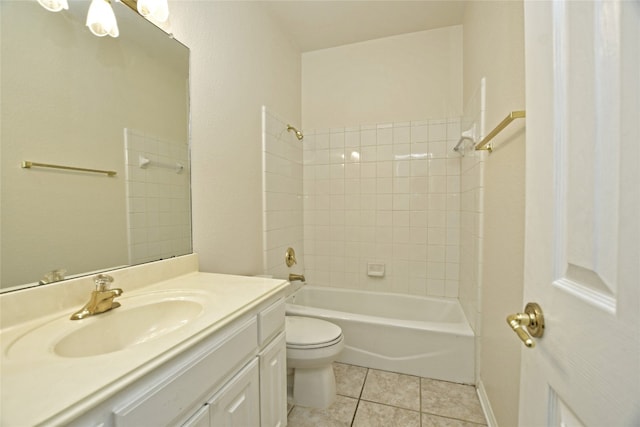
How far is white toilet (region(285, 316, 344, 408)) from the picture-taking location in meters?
1.46

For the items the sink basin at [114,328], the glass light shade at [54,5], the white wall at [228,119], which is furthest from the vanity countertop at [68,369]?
the glass light shade at [54,5]

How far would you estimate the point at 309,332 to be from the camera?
5.20ft

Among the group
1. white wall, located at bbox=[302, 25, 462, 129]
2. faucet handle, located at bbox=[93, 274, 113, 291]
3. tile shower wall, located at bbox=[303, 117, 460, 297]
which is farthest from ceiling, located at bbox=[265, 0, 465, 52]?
faucet handle, located at bbox=[93, 274, 113, 291]

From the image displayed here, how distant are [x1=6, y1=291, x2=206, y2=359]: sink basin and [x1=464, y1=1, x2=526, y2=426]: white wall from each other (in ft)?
4.13

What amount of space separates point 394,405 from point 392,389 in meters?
0.14

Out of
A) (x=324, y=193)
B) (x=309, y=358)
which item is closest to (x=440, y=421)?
(x=309, y=358)

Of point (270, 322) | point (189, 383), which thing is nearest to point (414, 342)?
point (270, 322)

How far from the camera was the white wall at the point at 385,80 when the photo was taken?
7.42ft

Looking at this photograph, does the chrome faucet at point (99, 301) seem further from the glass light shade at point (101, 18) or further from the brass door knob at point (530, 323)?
the brass door knob at point (530, 323)

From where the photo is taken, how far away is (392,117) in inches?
95.3

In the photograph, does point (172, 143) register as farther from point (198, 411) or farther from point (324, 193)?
point (324, 193)

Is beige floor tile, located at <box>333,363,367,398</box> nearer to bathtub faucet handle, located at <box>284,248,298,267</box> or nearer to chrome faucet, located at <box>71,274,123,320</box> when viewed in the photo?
bathtub faucet handle, located at <box>284,248,298,267</box>

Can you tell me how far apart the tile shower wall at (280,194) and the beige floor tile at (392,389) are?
1006 mm

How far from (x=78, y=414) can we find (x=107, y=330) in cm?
46
